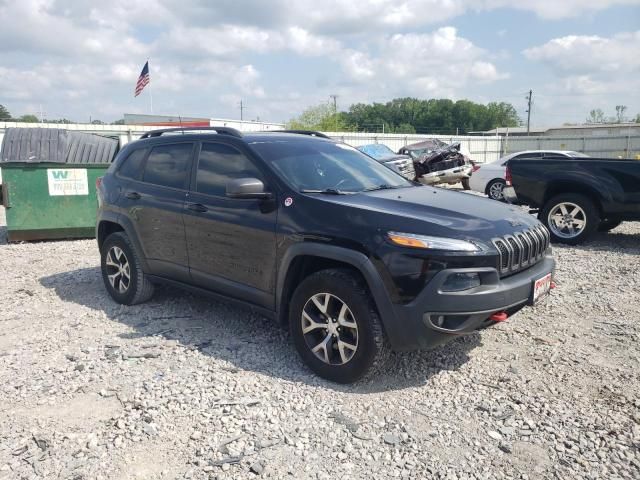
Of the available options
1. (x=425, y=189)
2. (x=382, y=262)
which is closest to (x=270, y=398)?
(x=382, y=262)

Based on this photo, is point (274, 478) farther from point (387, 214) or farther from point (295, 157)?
point (295, 157)

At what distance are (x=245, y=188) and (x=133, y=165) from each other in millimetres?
2136

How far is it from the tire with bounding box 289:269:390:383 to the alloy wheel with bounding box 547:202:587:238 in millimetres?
5678

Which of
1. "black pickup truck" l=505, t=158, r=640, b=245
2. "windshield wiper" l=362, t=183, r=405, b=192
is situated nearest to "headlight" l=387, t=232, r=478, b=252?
"windshield wiper" l=362, t=183, r=405, b=192

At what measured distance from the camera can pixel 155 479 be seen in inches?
108

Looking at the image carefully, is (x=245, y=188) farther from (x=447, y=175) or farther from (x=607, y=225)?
(x=447, y=175)

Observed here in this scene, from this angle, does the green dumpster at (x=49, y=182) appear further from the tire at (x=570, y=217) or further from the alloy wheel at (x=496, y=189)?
the alloy wheel at (x=496, y=189)

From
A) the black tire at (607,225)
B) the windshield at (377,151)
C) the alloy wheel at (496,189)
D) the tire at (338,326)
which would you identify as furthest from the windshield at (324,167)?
the windshield at (377,151)

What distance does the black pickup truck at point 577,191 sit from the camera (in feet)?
24.9

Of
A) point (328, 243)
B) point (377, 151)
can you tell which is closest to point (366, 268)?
point (328, 243)

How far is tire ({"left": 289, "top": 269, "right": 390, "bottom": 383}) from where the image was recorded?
344 cm

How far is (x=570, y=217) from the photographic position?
26.6ft

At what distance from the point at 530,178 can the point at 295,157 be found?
5321 millimetres

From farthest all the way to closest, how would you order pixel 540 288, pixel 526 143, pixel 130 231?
1. pixel 526 143
2. pixel 130 231
3. pixel 540 288
